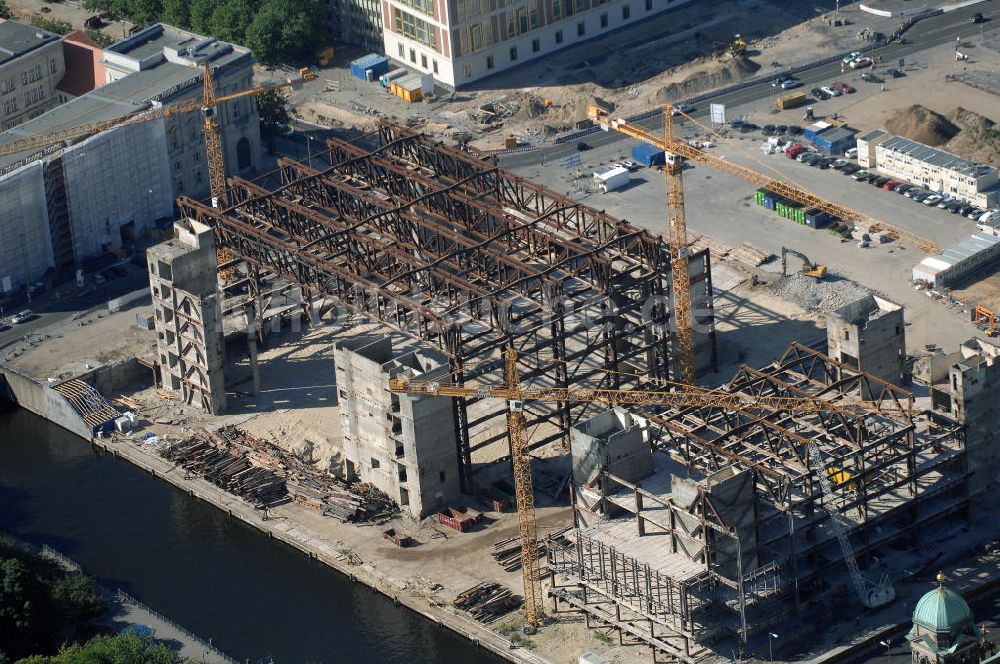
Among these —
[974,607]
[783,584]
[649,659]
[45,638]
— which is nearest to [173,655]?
[45,638]

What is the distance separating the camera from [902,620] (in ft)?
644

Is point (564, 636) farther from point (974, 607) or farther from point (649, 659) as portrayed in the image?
point (974, 607)

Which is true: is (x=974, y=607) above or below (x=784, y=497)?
below

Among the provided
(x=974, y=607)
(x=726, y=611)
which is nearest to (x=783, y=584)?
(x=726, y=611)

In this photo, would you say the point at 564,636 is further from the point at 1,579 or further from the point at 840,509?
the point at 1,579

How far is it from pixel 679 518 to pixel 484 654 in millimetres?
22250

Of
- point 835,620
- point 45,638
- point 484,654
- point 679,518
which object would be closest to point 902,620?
point 835,620

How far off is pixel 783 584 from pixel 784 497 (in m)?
7.76

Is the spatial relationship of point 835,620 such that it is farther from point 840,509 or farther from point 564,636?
point 564,636

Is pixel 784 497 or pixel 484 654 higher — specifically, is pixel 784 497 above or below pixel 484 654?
above

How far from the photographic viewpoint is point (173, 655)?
193 m

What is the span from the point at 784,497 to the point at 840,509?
7470 millimetres

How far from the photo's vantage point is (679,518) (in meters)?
194

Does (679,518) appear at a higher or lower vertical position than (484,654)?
higher
